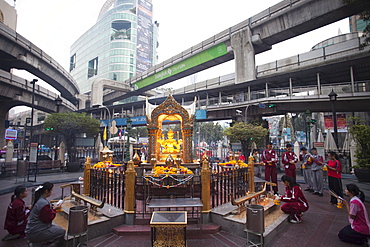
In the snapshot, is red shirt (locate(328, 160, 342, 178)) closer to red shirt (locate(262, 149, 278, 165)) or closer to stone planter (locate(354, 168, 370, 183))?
red shirt (locate(262, 149, 278, 165))

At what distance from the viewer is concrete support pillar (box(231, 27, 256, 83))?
21.6 metres

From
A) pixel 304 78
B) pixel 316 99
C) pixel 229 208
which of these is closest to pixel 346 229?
pixel 229 208

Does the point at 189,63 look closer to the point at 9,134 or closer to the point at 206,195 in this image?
the point at 9,134

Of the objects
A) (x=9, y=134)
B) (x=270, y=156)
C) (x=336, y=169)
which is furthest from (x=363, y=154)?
(x=9, y=134)

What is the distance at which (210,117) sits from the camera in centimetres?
2609

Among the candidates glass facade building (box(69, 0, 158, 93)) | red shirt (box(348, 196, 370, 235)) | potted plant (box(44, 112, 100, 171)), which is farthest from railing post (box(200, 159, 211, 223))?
glass facade building (box(69, 0, 158, 93))

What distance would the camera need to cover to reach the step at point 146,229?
511 cm

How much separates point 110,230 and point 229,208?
133 inches

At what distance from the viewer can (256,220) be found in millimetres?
4352

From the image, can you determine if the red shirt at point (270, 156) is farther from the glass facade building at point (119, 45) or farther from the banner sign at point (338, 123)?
the glass facade building at point (119, 45)

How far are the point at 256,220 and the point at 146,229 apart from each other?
279 centimetres

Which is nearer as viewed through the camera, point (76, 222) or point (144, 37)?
point (76, 222)

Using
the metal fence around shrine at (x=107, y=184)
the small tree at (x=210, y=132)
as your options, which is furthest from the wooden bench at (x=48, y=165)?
the small tree at (x=210, y=132)

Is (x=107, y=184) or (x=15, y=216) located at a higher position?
(x=107, y=184)
